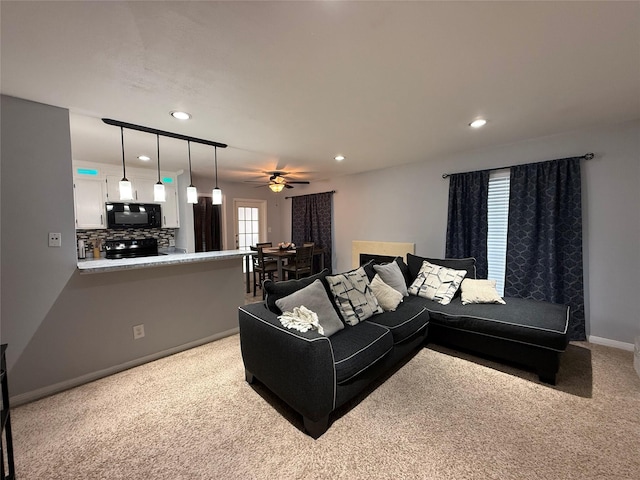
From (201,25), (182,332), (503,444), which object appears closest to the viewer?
(201,25)

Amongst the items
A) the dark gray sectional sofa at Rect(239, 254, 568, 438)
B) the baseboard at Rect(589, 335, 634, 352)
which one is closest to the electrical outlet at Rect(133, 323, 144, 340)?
the dark gray sectional sofa at Rect(239, 254, 568, 438)

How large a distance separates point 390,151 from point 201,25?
114 inches

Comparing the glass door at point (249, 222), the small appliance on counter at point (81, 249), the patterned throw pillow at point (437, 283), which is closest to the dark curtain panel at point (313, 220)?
the glass door at point (249, 222)

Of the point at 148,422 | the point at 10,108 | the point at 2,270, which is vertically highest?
the point at 10,108

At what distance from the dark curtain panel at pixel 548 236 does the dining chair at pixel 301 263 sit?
3136 millimetres

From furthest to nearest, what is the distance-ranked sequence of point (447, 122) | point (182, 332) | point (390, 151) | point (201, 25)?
1. point (390, 151)
2. point (182, 332)
3. point (447, 122)
4. point (201, 25)

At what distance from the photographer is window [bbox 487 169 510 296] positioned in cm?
354

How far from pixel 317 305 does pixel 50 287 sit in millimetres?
2238

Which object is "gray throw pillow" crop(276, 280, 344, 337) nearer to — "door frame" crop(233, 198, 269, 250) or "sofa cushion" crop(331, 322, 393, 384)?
"sofa cushion" crop(331, 322, 393, 384)

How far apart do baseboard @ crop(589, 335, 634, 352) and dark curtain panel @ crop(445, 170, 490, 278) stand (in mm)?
1244

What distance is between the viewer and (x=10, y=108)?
1978 millimetres

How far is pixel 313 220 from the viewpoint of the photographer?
20.2 feet

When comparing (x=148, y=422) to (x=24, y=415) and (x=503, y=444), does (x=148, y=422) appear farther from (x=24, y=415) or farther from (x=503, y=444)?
(x=503, y=444)

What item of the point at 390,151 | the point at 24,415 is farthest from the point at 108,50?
the point at 390,151
